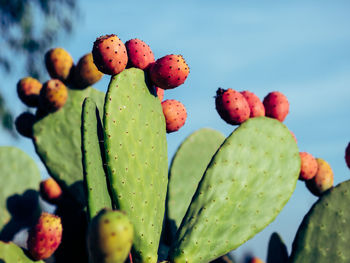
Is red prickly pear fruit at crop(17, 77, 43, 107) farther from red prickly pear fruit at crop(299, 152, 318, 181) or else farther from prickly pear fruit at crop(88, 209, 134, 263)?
prickly pear fruit at crop(88, 209, 134, 263)

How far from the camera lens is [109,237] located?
42.1 inches

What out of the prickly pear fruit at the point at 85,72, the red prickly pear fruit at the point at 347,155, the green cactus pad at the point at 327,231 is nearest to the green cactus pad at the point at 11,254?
the prickly pear fruit at the point at 85,72

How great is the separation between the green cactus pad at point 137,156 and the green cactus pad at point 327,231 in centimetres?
63

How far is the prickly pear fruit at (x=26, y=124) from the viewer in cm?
246

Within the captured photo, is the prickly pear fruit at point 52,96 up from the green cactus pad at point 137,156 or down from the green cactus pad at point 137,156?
up

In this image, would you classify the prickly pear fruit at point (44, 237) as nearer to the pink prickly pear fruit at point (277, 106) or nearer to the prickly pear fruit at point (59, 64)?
the prickly pear fruit at point (59, 64)

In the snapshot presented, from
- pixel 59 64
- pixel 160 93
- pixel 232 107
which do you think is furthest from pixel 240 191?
pixel 59 64

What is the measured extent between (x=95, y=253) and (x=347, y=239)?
1255 mm

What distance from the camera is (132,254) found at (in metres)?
1.68

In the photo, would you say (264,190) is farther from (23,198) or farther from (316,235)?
(23,198)

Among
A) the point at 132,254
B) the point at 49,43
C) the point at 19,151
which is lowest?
the point at 132,254

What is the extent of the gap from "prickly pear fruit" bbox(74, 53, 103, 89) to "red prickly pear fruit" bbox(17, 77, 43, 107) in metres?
0.20

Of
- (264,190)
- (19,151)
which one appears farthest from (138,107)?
(19,151)

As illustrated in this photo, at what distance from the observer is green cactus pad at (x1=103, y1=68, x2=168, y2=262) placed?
1.63 metres
